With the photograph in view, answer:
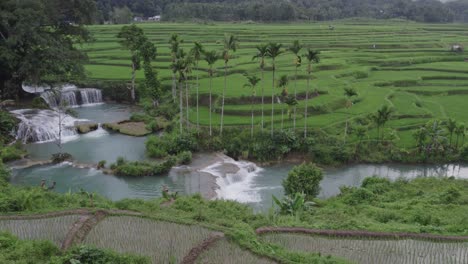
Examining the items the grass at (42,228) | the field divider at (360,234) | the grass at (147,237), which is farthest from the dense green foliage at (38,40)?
the field divider at (360,234)

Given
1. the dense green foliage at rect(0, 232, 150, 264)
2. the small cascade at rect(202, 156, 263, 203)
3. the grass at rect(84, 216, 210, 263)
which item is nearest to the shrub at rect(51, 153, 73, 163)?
the small cascade at rect(202, 156, 263, 203)

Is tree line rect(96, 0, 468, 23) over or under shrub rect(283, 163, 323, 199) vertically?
over

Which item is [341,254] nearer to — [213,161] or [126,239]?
[126,239]

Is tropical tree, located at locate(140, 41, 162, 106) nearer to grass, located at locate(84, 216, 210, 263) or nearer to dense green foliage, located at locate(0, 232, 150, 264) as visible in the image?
A: grass, located at locate(84, 216, 210, 263)

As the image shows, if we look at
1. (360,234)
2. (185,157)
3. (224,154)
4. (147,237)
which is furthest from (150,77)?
(360,234)

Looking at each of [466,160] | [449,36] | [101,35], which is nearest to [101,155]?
[466,160]

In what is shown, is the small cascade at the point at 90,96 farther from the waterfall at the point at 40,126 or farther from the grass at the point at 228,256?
the grass at the point at 228,256
